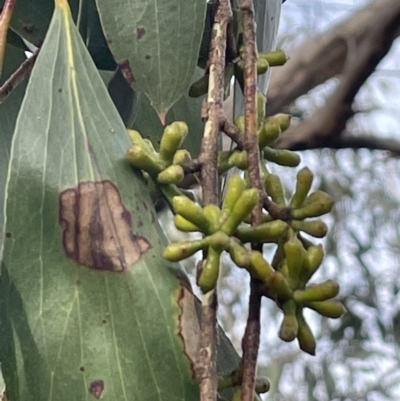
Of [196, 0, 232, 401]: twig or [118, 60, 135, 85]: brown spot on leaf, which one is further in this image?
[118, 60, 135, 85]: brown spot on leaf

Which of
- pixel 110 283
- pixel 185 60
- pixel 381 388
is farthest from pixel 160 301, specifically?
pixel 381 388

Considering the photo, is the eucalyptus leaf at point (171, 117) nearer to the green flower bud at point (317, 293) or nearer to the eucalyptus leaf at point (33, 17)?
the eucalyptus leaf at point (33, 17)

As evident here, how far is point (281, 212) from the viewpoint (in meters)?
0.41

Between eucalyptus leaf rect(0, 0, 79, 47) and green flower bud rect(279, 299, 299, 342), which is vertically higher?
eucalyptus leaf rect(0, 0, 79, 47)

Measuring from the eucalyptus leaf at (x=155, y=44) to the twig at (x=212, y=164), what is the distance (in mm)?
16

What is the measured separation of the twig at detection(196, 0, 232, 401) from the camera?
0.35 metres

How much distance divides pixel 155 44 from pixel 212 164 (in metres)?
0.10

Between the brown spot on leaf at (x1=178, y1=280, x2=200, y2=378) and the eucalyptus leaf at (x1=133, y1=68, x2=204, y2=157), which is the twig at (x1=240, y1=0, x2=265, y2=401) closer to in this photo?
the brown spot on leaf at (x1=178, y1=280, x2=200, y2=378)

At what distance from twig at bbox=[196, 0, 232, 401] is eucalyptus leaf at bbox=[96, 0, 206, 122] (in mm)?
16

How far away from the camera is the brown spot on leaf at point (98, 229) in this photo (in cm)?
40

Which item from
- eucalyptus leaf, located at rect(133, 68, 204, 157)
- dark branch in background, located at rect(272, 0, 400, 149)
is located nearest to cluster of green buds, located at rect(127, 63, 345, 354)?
eucalyptus leaf, located at rect(133, 68, 204, 157)

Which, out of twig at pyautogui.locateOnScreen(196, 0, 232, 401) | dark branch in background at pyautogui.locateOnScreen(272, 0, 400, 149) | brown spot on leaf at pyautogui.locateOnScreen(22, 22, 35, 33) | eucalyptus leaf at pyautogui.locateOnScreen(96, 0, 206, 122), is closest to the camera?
twig at pyautogui.locateOnScreen(196, 0, 232, 401)

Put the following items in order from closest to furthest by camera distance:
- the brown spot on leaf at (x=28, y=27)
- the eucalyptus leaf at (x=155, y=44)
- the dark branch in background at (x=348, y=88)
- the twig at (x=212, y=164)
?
the twig at (x=212, y=164) < the eucalyptus leaf at (x=155, y=44) < the brown spot on leaf at (x=28, y=27) < the dark branch in background at (x=348, y=88)

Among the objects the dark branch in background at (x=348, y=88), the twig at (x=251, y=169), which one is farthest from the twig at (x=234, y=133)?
the dark branch in background at (x=348, y=88)
